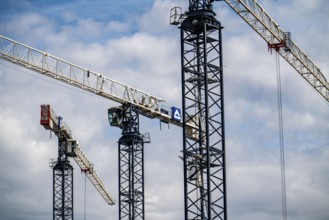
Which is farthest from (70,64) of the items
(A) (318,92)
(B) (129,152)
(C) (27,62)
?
(A) (318,92)

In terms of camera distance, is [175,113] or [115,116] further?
[175,113]

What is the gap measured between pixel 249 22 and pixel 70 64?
82.8 feet

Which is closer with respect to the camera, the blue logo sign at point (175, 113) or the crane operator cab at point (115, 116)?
the crane operator cab at point (115, 116)

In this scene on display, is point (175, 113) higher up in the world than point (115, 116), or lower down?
higher up

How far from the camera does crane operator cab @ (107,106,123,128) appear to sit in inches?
3964

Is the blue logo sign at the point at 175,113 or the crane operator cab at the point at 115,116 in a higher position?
the blue logo sign at the point at 175,113

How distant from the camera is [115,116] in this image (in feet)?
332

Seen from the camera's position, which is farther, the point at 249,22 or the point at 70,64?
the point at 70,64

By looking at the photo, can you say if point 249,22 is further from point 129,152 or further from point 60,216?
point 60,216

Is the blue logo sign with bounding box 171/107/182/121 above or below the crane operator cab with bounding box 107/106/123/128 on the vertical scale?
above

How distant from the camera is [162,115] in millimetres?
104500

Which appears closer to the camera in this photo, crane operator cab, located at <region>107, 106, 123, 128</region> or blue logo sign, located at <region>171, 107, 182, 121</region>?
crane operator cab, located at <region>107, 106, 123, 128</region>

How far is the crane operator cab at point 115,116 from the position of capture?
101 m

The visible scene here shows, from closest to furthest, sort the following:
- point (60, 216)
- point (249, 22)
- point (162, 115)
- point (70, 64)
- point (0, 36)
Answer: point (249, 22), point (0, 36), point (70, 64), point (162, 115), point (60, 216)
